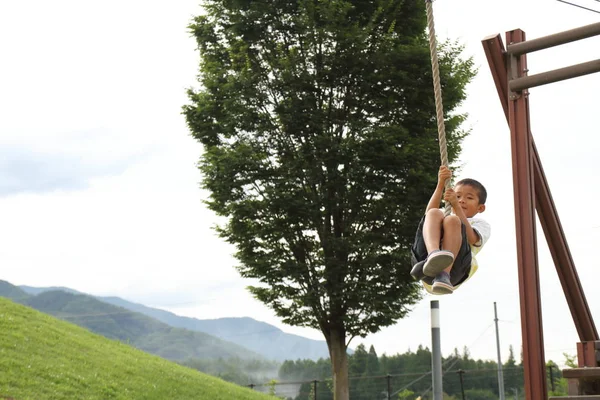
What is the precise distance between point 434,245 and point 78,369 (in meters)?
8.60

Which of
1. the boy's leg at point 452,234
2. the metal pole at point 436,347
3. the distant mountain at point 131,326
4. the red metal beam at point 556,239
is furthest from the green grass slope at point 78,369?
the distant mountain at point 131,326

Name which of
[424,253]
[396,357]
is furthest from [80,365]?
[396,357]

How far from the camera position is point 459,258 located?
536 centimetres

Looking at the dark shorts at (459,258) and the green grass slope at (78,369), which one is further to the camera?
the green grass slope at (78,369)

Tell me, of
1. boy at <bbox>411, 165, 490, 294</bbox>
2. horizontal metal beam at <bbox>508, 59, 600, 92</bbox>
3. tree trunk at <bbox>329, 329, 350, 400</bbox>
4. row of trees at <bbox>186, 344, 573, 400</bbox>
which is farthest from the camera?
row of trees at <bbox>186, 344, 573, 400</bbox>

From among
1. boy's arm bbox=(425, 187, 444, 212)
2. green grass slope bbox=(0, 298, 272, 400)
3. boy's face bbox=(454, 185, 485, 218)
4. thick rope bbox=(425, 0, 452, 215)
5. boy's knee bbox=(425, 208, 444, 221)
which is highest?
thick rope bbox=(425, 0, 452, 215)

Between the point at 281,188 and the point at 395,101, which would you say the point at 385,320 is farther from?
the point at 395,101

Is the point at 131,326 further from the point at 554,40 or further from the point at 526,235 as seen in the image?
the point at 554,40

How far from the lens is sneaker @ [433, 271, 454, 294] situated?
5195 mm

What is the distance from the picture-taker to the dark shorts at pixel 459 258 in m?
5.35

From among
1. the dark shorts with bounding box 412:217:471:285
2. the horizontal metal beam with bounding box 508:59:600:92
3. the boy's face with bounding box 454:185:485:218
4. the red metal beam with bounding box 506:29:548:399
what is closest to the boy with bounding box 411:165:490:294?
the dark shorts with bounding box 412:217:471:285

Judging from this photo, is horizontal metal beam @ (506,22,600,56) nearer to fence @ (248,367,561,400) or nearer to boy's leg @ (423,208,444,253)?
boy's leg @ (423,208,444,253)

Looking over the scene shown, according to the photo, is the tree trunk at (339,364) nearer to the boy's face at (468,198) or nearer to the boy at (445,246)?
the boy's face at (468,198)

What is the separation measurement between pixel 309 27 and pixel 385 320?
20.1ft
